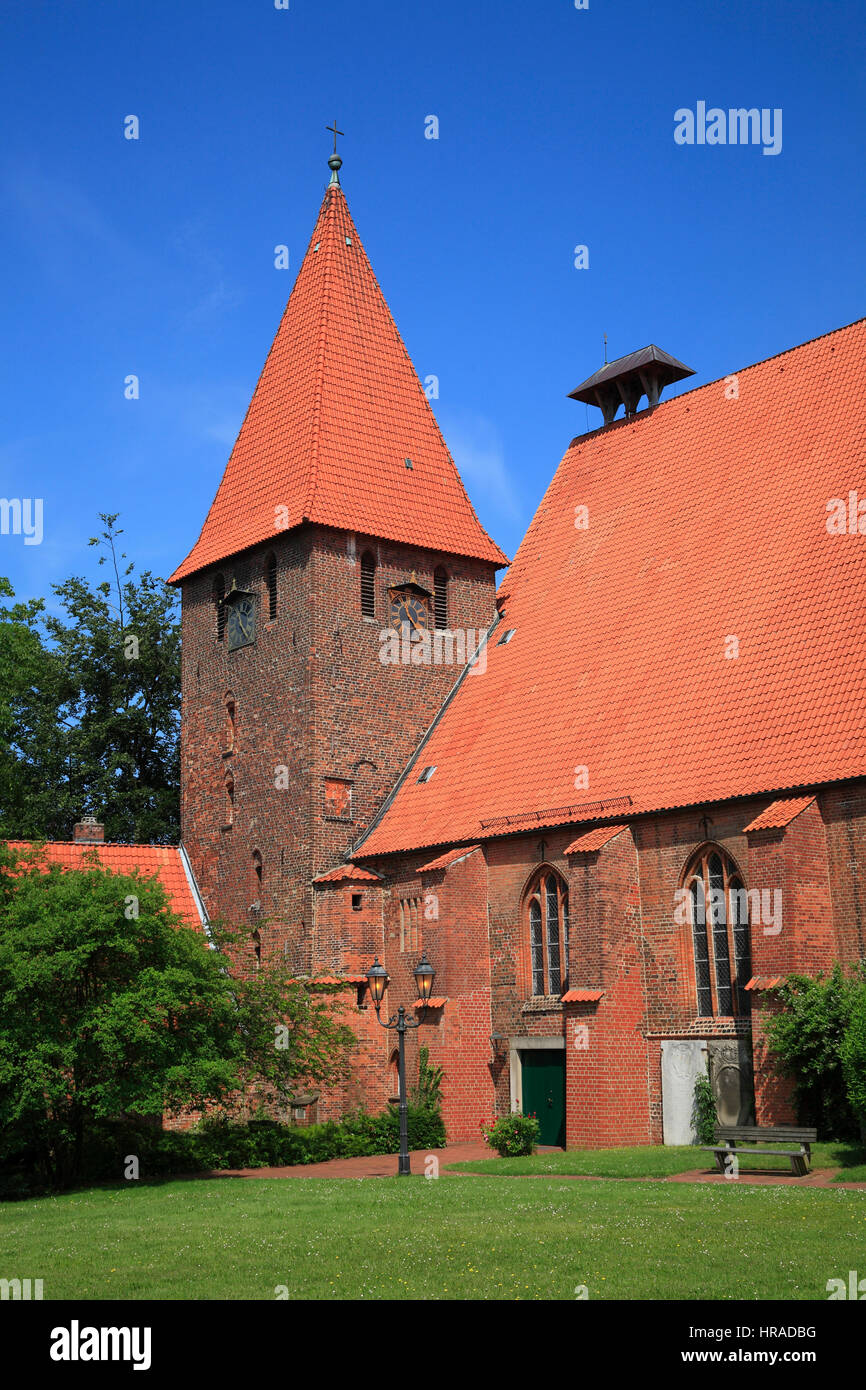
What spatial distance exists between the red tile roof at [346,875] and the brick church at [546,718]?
6 centimetres

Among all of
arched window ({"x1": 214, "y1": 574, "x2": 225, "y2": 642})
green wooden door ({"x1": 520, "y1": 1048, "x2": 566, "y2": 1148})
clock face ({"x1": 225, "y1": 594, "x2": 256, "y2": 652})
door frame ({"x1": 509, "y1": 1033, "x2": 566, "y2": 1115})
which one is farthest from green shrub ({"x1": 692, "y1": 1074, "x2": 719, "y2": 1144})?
arched window ({"x1": 214, "y1": 574, "x2": 225, "y2": 642})

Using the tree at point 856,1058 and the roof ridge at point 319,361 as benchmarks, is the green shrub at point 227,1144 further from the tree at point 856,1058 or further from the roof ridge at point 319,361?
the roof ridge at point 319,361

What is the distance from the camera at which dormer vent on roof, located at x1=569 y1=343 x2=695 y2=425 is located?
106 feet

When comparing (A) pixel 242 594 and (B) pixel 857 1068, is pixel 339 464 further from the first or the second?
(B) pixel 857 1068

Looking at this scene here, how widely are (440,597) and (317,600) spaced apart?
3477mm

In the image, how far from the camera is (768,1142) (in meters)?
18.6

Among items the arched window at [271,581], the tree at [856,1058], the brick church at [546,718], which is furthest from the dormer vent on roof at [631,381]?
the tree at [856,1058]

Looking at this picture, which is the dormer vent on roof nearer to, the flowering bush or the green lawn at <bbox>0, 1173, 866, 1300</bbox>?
the flowering bush

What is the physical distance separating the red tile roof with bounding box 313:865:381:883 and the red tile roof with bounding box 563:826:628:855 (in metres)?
6.28

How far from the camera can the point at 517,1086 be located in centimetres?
2427

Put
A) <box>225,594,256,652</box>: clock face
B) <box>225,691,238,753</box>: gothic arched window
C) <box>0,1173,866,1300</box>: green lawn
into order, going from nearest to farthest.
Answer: <box>0,1173,866,1300</box>: green lawn → <box>225,594,256,652</box>: clock face → <box>225,691,238,753</box>: gothic arched window

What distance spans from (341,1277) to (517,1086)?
14.2 metres

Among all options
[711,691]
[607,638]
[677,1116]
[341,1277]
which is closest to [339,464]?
[607,638]

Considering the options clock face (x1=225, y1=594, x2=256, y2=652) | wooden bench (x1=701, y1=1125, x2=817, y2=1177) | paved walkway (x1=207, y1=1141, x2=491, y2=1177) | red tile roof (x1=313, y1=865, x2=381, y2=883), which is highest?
clock face (x1=225, y1=594, x2=256, y2=652)
